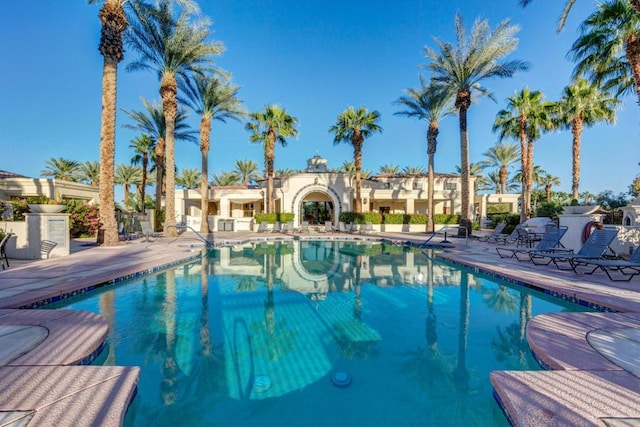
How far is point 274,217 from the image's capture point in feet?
81.1

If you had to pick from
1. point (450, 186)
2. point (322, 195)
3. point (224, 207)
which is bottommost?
point (224, 207)

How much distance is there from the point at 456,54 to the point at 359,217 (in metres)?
13.2

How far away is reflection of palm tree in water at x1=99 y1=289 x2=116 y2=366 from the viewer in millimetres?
3885

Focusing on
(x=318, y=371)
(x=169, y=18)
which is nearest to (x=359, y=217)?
(x=169, y=18)

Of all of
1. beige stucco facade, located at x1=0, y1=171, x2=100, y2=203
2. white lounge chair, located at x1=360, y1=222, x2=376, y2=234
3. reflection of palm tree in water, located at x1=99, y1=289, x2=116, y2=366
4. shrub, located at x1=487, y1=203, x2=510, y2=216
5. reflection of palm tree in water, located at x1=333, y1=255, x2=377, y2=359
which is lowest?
reflection of palm tree in water, located at x1=333, y1=255, x2=377, y2=359

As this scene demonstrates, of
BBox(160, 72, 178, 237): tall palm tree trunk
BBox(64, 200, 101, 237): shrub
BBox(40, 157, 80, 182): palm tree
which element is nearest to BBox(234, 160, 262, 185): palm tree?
BBox(40, 157, 80, 182): palm tree

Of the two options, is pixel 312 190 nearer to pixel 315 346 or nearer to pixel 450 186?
pixel 450 186

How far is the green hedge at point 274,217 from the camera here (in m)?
24.6

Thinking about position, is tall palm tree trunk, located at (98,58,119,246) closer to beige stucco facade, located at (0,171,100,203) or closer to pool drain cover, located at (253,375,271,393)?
beige stucco facade, located at (0,171,100,203)

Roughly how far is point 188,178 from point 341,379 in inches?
1707

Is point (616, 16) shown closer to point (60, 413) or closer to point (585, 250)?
point (585, 250)

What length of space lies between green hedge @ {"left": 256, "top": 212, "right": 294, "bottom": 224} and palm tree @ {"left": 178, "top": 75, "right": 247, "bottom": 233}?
14.5 ft

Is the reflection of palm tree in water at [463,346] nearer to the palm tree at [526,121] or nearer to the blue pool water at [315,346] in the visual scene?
the blue pool water at [315,346]

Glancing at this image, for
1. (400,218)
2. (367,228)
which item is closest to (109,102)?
(367,228)
